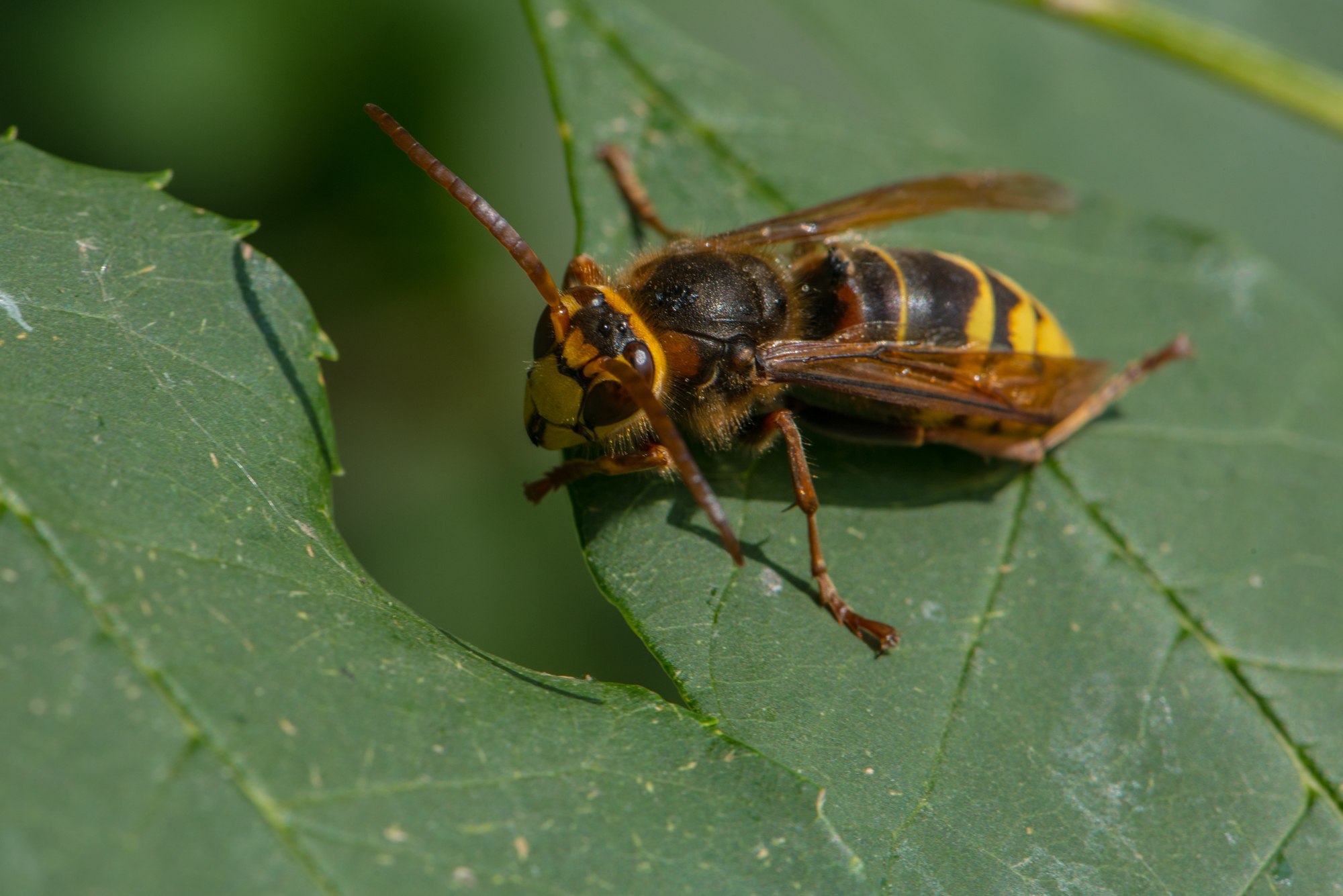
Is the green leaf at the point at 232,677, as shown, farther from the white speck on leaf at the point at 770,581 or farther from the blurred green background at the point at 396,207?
the blurred green background at the point at 396,207

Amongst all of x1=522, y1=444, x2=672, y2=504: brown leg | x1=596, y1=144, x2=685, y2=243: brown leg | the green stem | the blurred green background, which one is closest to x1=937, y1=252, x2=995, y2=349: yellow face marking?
x1=596, y1=144, x2=685, y2=243: brown leg

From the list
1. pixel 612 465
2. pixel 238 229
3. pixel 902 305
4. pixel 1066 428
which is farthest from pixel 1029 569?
pixel 238 229

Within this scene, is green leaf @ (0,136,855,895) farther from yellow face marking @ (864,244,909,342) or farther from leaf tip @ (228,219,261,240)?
yellow face marking @ (864,244,909,342)

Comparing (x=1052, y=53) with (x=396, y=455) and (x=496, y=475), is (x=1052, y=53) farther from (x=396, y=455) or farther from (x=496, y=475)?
(x=396, y=455)

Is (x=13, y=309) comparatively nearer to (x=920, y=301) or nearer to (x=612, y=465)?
(x=612, y=465)

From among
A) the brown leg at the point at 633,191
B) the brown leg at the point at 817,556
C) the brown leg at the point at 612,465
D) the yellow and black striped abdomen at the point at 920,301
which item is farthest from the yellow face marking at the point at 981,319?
the brown leg at the point at 612,465

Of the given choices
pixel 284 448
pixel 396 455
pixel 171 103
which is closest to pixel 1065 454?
pixel 284 448
